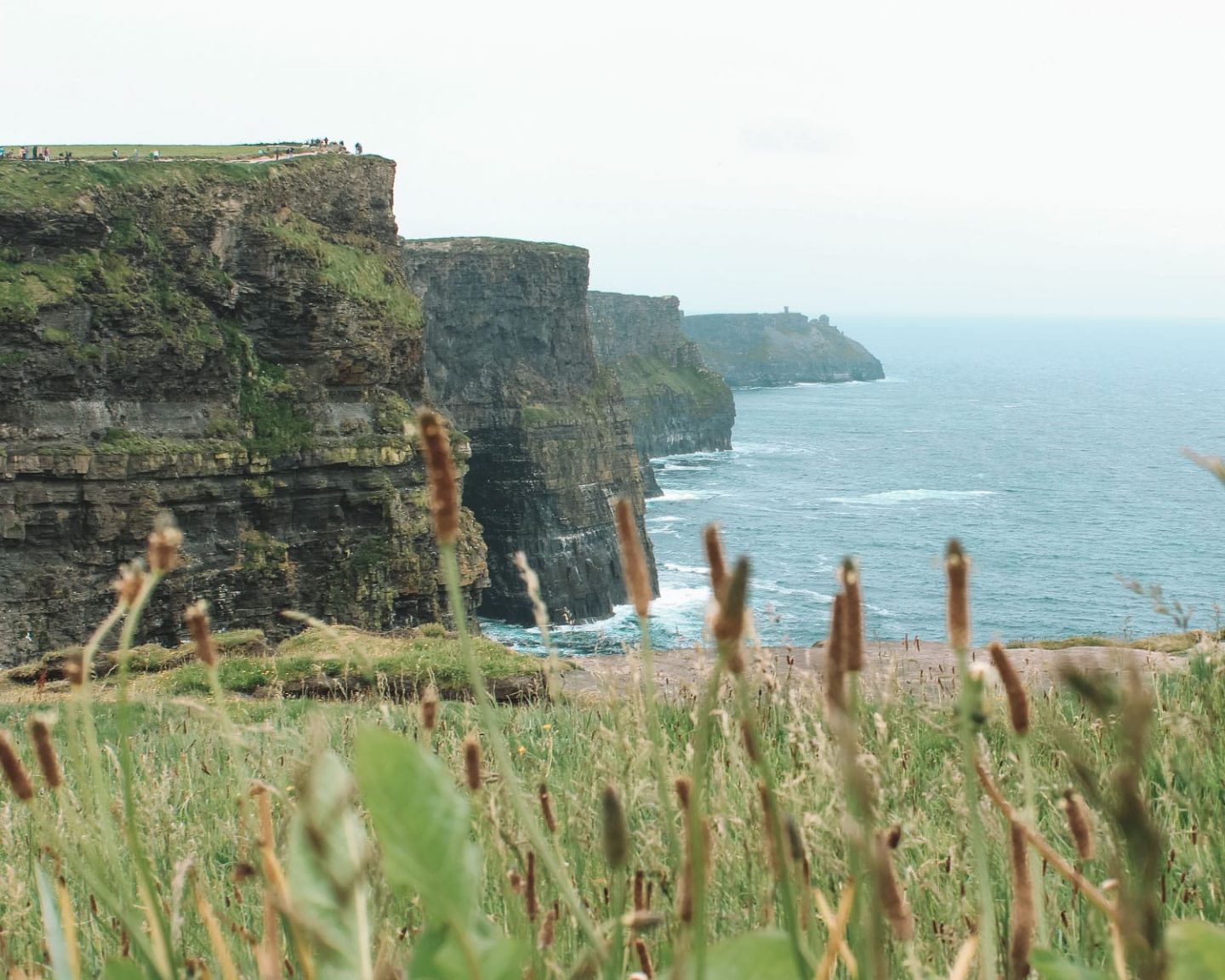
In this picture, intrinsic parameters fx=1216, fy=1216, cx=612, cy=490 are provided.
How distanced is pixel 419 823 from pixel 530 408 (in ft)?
247

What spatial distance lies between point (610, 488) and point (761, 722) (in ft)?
241

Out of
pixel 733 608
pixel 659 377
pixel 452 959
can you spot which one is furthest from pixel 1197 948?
pixel 659 377

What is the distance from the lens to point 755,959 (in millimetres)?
969

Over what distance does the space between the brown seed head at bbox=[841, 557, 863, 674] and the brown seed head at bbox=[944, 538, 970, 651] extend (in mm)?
76

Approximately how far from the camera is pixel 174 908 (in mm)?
1324

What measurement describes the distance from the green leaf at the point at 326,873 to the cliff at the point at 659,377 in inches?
4965

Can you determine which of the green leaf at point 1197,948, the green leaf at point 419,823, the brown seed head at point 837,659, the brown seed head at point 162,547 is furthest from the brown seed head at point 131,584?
the green leaf at point 1197,948

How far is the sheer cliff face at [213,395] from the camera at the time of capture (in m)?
36.2

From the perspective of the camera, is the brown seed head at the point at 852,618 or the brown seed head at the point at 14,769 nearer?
the brown seed head at the point at 852,618

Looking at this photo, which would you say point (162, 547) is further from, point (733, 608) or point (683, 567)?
point (683, 567)

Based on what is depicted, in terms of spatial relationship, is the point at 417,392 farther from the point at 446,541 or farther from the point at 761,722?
the point at 446,541

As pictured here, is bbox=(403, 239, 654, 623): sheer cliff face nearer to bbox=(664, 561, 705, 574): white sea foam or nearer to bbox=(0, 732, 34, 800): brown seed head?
bbox=(664, 561, 705, 574): white sea foam

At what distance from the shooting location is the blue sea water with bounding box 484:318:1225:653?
64.7 metres

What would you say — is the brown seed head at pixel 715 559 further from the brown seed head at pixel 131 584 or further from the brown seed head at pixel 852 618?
the brown seed head at pixel 131 584
